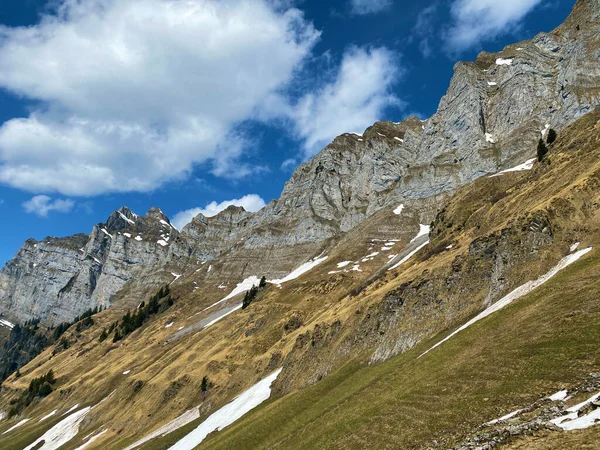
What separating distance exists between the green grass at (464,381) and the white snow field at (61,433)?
7662cm

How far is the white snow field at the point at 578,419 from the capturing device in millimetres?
18594

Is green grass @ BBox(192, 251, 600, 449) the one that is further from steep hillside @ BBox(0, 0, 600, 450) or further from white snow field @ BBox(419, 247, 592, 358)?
white snow field @ BBox(419, 247, 592, 358)

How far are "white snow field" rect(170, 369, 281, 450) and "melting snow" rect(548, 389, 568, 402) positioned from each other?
165ft

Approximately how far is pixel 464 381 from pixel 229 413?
4647 cm

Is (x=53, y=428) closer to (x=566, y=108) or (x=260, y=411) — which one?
(x=260, y=411)

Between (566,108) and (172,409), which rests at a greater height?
(566,108)

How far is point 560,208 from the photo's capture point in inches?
2164

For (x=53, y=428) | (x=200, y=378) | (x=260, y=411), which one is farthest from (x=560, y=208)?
(x=53, y=428)

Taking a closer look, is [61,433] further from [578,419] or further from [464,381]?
[578,419]

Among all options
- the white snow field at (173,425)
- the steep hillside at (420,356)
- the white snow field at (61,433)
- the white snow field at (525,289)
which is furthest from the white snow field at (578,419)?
the white snow field at (61,433)

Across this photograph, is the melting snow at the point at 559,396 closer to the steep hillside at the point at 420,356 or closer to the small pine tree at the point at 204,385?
the steep hillside at the point at 420,356

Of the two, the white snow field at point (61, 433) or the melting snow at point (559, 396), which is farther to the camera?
the white snow field at point (61, 433)

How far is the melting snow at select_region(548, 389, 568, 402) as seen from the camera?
76.2 feet

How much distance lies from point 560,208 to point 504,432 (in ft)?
141
